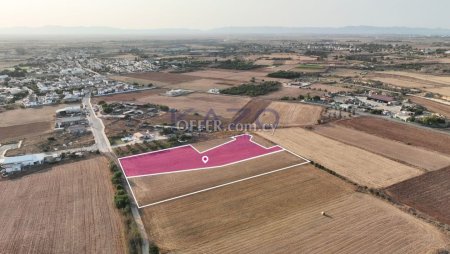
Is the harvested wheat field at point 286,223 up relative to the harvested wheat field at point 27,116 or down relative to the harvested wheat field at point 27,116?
up

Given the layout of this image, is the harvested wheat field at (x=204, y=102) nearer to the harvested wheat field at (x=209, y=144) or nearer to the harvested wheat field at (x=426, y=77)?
the harvested wheat field at (x=209, y=144)

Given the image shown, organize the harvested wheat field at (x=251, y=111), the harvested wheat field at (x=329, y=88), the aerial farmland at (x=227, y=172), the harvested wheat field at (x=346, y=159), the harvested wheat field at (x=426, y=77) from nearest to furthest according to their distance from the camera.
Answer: the aerial farmland at (x=227, y=172) → the harvested wheat field at (x=346, y=159) → the harvested wheat field at (x=251, y=111) → the harvested wheat field at (x=329, y=88) → the harvested wheat field at (x=426, y=77)

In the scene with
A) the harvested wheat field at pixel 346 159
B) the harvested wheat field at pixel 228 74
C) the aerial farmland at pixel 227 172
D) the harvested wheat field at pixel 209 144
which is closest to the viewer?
the aerial farmland at pixel 227 172

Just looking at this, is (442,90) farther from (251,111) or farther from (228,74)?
(228,74)

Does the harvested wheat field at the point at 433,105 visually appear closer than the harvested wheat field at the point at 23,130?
No

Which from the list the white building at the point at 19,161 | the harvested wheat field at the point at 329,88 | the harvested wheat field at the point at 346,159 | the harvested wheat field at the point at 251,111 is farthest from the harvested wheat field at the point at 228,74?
the white building at the point at 19,161

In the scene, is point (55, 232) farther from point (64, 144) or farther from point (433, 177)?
point (433, 177)

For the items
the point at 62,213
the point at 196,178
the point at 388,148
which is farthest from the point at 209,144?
the point at 388,148
